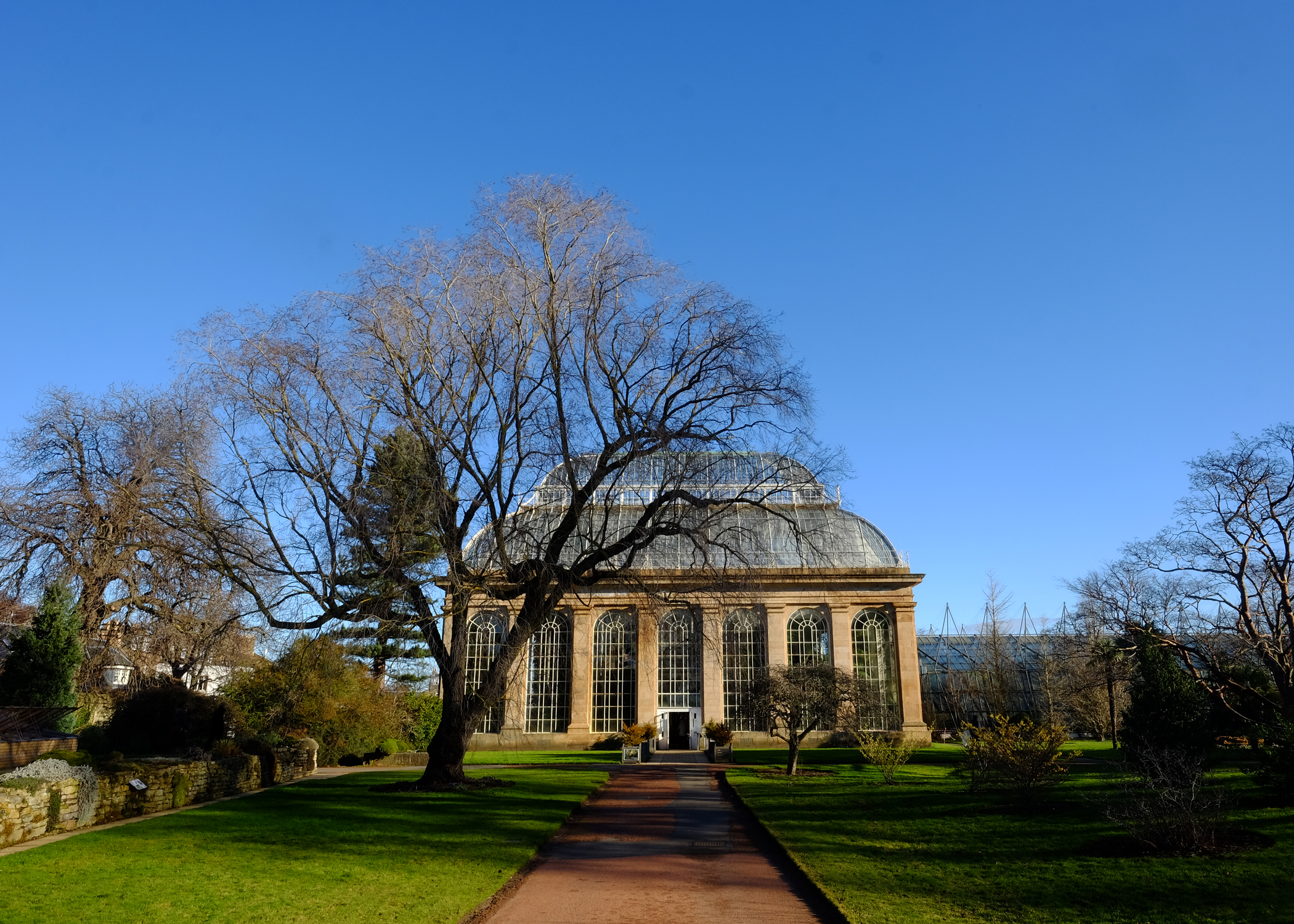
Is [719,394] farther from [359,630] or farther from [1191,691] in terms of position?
[1191,691]

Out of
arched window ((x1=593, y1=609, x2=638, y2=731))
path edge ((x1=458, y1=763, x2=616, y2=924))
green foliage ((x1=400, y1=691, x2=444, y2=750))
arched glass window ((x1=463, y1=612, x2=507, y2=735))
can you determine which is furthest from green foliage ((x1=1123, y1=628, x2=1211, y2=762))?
arched glass window ((x1=463, y1=612, x2=507, y2=735))

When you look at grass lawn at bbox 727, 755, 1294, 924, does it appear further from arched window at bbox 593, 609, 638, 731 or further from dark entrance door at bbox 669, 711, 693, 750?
arched window at bbox 593, 609, 638, 731

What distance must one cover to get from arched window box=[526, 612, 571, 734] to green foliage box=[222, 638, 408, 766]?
13.1m

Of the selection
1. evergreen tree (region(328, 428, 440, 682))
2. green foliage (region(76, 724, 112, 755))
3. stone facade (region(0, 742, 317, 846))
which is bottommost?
stone facade (region(0, 742, 317, 846))

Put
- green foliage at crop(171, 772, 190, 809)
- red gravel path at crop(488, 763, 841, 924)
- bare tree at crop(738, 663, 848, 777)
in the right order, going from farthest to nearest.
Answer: bare tree at crop(738, 663, 848, 777)
green foliage at crop(171, 772, 190, 809)
red gravel path at crop(488, 763, 841, 924)

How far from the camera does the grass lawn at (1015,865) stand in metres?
8.80

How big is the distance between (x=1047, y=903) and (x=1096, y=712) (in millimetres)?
48519

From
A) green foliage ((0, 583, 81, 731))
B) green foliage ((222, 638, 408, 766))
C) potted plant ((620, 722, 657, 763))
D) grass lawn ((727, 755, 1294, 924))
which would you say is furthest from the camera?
potted plant ((620, 722, 657, 763))

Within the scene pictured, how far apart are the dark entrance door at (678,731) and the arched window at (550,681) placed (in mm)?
5484

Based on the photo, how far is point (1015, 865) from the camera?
11117 mm

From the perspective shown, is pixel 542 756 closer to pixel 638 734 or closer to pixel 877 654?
pixel 638 734

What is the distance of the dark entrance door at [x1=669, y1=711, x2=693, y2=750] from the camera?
45.3 m

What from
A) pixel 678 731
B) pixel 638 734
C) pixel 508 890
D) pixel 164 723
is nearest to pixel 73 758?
pixel 164 723

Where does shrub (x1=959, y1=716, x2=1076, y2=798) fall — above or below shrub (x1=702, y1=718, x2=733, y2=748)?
above
